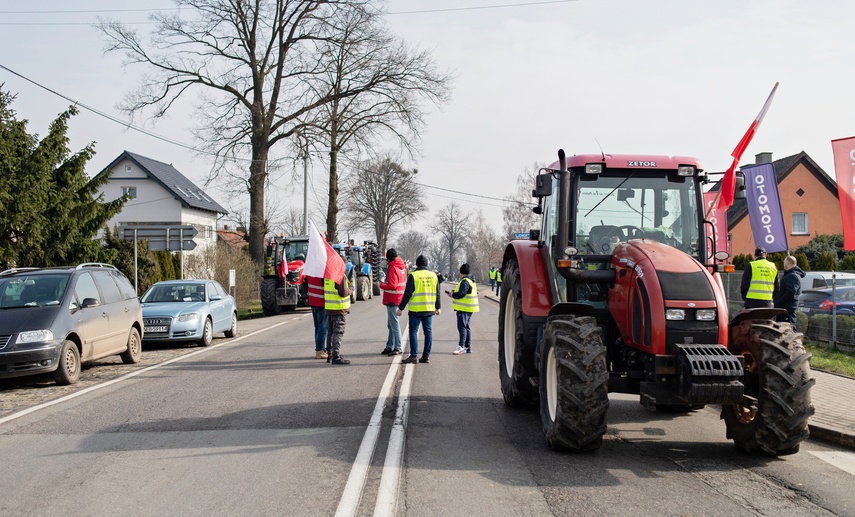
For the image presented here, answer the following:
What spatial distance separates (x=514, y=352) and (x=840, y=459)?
10.8 feet

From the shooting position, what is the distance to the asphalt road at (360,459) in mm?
5398

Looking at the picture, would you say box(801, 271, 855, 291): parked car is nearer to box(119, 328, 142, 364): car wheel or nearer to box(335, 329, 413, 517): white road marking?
box(335, 329, 413, 517): white road marking

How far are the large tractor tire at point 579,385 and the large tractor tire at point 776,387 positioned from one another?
121cm

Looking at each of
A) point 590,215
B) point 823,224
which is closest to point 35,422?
point 590,215

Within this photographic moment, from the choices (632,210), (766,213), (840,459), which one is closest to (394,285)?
(632,210)

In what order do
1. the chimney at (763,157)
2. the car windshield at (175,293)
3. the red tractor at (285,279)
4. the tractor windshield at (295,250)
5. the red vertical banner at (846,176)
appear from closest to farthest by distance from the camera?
the red vertical banner at (846,176)
the car windshield at (175,293)
the red tractor at (285,279)
the tractor windshield at (295,250)
the chimney at (763,157)

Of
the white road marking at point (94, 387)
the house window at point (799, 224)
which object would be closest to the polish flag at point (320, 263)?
the white road marking at point (94, 387)

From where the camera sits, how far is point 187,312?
1627cm

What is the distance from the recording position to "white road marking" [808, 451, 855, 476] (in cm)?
661

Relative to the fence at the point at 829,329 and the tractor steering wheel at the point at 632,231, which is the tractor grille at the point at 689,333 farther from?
the fence at the point at 829,329

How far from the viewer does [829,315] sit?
15344 millimetres

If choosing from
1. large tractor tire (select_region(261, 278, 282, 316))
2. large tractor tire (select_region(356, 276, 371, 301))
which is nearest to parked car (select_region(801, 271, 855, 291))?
large tractor tire (select_region(261, 278, 282, 316))

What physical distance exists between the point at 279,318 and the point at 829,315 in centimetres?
1696

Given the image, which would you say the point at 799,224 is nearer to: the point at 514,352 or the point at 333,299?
the point at 333,299
